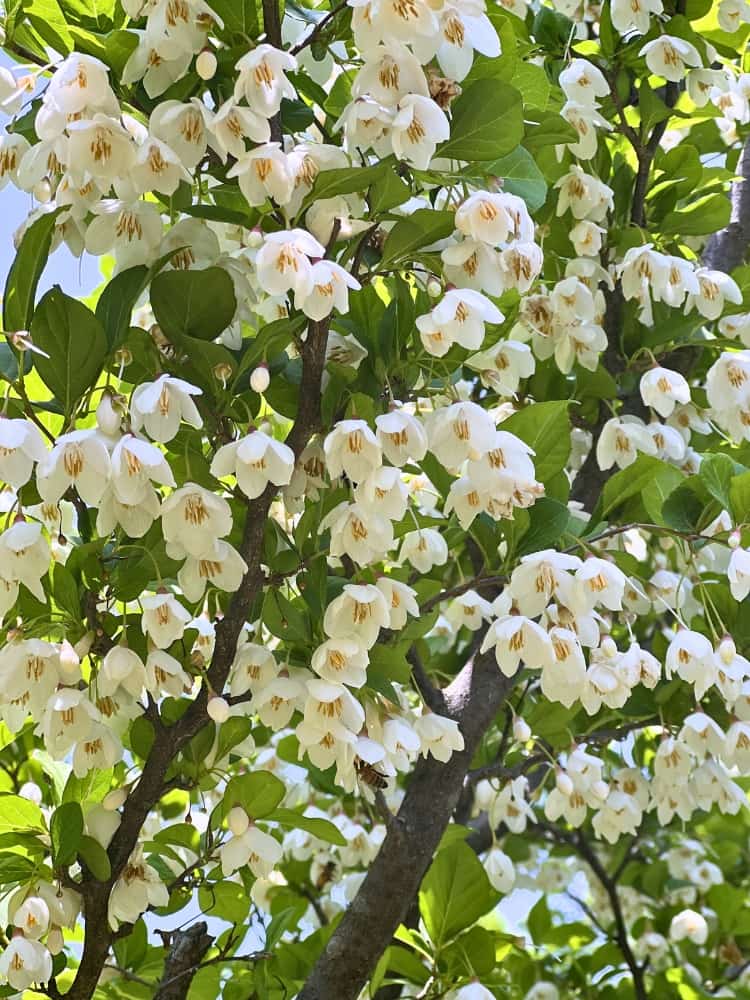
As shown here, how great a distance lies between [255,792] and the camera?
154 cm

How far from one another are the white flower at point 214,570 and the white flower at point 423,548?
1.63ft

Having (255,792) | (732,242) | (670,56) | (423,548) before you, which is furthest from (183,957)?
(732,242)

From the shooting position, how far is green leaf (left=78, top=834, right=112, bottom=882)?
146 centimetres

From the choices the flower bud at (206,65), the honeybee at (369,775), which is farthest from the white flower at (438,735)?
the flower bud at (206,65)

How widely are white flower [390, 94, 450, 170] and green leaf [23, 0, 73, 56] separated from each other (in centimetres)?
50

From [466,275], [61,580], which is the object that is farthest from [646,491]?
[61,580]

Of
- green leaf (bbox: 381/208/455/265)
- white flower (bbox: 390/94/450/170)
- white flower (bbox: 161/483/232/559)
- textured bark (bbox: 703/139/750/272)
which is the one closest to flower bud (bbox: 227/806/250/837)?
white flower (bbox: 161/483/232/559)

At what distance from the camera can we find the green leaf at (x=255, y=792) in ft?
5.03

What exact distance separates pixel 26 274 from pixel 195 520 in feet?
1.10

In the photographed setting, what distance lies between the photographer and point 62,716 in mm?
1385

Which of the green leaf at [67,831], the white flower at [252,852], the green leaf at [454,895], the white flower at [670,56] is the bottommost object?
the green leaf at [454,895]

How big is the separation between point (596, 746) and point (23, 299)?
156 centimetres

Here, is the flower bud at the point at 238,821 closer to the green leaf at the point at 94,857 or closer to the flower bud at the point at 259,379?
the green leaf at the point at 94,857

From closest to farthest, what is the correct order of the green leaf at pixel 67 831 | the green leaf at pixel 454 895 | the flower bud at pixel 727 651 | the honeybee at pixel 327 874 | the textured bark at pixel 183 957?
1. the green leaf at pixel 67 831
2. the textured bark at pixel 183 957
3. the flower bud at pixel 727 651
4. the green leaf at pixel 454 895
5. the honeybee at pixel 327 874
